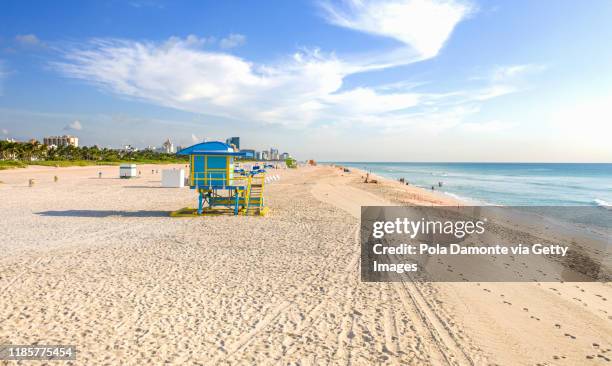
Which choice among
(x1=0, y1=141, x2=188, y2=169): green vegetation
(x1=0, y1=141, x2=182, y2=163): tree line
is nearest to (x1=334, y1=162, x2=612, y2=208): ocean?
(x1=0, y1=141, x2=188, y2=169): green vegetation

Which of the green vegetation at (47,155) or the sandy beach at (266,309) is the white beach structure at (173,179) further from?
the green vegetation at (47,155)

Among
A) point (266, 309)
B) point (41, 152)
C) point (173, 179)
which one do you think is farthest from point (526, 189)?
point (41, 152)

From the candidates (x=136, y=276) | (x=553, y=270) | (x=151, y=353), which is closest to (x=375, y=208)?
(x=553, y=270)

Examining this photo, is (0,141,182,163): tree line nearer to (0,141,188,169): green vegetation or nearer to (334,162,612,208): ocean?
(0,141,188,169): green vegetation

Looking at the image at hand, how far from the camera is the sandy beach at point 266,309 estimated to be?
16.0ft

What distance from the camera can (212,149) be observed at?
14977 mm

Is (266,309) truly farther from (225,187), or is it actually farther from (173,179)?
(173,179)

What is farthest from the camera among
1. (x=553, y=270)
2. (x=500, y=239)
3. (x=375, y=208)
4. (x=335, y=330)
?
(x=375, y=208)

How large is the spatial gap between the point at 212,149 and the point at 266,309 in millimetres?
10106

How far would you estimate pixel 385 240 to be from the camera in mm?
11773

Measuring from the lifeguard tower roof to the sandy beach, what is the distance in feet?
15.9

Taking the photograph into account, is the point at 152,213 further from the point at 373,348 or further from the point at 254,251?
the point at 373,348

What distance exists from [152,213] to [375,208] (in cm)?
1152

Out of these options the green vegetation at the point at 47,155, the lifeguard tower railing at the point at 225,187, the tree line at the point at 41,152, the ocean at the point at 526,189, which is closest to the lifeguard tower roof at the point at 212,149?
the lifeguard tower railing at the point at 225,187
